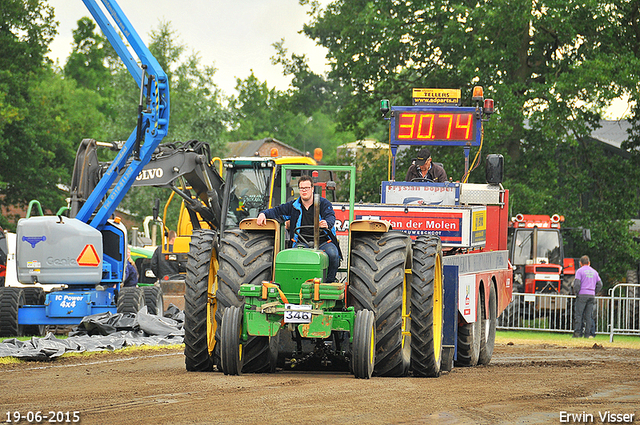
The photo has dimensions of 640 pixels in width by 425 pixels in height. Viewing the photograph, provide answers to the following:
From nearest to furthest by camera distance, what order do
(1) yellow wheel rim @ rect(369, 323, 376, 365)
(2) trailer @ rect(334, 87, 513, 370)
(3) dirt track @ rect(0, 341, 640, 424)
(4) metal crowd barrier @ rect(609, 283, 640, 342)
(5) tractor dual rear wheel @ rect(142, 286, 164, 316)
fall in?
(3) dirt track @ rect(0, 341, 640, 424) < (1) yellow wheel rim @ rect(369, 323, 376, 365) < (2) trailer @ rect(334, 87, 513, 370) < (5) tractor dual rear wheel @ rect(142, 286, 164, 316) < (4) metal crowd barrier @ rect(609, 283, 640, 342)

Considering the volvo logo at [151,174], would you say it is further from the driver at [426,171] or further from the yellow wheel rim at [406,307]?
the yellow wheel rim at [406,307]

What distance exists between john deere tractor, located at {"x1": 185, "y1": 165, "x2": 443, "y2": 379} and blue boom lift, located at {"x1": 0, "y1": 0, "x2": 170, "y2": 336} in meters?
6.49

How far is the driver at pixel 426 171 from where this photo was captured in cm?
1591

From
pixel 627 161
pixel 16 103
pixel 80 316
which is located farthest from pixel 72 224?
pixel 16 103

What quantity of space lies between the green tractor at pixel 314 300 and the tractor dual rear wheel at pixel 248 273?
0.01 meters

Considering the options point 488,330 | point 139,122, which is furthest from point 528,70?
point 488,330

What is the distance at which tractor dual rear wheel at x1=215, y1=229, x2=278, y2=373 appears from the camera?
33.6 ft

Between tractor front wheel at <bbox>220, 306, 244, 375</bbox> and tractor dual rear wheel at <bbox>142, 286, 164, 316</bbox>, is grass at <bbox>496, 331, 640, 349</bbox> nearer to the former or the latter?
tractor dual rear wheel at <bbox>142, 286, 164, 316</bbox>

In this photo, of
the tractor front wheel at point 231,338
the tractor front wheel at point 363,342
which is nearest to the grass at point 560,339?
the tractor front wheel at point 363,342

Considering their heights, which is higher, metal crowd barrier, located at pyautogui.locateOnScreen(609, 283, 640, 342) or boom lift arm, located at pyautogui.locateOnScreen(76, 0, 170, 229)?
boom lift arm, located at pyautogui.locateOnScreen(76, 0, 170, 229)

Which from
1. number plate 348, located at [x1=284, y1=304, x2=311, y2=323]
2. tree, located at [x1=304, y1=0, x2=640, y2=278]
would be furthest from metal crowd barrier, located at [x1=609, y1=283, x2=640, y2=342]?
number plate 348, located at [x1=284, y1=304, x2=311, y2=323]

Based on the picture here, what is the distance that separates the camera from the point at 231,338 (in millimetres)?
10055

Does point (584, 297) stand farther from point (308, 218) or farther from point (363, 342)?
point (363, 342)

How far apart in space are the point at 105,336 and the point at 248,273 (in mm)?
6919
